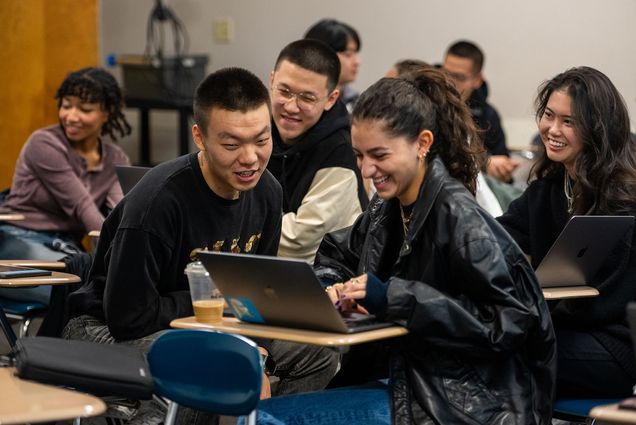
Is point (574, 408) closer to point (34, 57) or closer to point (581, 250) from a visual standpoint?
point (581, 250)

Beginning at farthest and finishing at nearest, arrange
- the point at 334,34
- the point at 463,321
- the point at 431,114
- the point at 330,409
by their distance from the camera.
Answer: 1. the point at 334,34
2. the point at 431,114
3. the point at 330,409
4. the point at 463,321

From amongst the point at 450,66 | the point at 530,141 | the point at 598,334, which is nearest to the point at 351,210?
the point at 598,334

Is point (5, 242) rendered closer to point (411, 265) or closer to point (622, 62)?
point (411, 265)

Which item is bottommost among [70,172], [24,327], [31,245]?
[24,327]

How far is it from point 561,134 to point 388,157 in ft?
3.07

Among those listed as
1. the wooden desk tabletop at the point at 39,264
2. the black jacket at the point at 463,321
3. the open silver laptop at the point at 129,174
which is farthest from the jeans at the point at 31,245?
the black jacket at the point at 463,321

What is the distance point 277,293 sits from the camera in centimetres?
257

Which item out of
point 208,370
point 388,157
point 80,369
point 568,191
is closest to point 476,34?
point 568,191

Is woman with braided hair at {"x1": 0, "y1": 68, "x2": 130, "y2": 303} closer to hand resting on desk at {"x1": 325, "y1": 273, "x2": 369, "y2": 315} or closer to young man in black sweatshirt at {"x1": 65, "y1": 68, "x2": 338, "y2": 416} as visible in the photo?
young man in black sweatshirt at {"x1": 65, "y1": 68, "x2": 338, "y2": 416}

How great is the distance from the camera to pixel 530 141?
24.4 feet

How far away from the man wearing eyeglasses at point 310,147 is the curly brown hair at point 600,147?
38.5 inches

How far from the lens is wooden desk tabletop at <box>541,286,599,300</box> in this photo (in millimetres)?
3064

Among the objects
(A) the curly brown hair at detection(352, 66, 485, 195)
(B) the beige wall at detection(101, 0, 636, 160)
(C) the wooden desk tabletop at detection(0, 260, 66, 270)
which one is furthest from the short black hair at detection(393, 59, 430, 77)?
(B) the beige wall at detection(101, 0, 636, 160)

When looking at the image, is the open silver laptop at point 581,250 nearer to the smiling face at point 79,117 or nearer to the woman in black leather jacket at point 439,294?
the woman in black leather jacket at point 439,294
